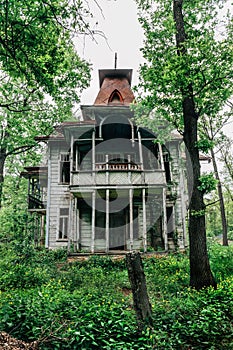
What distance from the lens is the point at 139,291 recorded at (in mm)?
5109

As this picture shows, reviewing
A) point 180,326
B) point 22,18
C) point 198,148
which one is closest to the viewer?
point 180,326

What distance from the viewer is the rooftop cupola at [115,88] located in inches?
777

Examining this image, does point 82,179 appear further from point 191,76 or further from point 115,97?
point 191,76

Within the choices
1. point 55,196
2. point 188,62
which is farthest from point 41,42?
point 55,196

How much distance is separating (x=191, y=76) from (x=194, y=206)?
11.8 ft

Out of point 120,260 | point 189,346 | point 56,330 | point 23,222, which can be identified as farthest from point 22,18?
point 120,260

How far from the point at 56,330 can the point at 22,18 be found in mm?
6020

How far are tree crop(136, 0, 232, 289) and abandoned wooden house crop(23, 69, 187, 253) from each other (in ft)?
22.1

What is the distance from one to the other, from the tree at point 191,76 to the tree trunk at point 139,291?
9.73ft

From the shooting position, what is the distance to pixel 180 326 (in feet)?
16.4

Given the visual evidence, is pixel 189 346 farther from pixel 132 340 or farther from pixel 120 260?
pixel 120 260

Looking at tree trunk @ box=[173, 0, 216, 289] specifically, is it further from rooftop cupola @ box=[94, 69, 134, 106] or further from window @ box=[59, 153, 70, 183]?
window @ box=[59, 153, 70, 183]

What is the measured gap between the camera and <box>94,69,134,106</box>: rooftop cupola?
1973 cm

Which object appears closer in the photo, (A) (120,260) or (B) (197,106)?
(B) (197,106)
